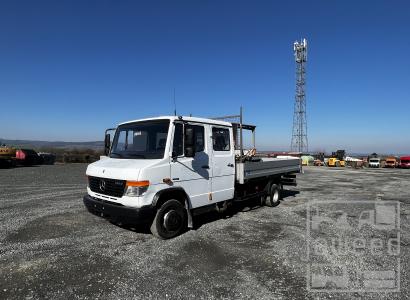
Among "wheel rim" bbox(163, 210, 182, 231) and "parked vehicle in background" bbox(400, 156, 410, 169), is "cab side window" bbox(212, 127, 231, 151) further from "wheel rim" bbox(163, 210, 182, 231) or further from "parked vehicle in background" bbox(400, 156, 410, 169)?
"parked vehicle in background" bbox(400, 156, 410, 169)

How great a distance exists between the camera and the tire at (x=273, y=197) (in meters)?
10.3

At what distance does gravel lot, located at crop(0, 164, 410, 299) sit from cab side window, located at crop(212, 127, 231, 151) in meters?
1.94

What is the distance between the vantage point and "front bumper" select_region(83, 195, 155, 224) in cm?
595

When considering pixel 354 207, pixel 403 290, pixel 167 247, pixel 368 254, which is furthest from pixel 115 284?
pixel 354 207

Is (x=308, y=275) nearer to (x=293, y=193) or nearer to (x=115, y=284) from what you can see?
(x=115, y=284)

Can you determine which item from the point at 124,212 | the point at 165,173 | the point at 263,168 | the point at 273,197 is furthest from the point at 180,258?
the point at 273,197

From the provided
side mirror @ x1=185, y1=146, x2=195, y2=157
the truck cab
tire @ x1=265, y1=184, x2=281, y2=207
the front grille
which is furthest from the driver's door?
the truck cab

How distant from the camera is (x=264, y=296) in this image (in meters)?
4.25

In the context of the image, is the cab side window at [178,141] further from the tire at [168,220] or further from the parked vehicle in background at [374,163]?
the parked vehicle in background at [374,163]

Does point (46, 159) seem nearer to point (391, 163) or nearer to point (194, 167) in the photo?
point (194, 167)

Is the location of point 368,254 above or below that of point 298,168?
below

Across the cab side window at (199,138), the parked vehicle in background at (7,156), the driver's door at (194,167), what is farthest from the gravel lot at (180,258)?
the parked vehicle in background at (7,156)

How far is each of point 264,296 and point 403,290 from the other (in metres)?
2.02

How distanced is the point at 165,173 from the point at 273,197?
5.26 m
